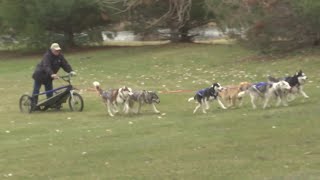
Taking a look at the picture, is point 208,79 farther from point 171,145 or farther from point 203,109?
point 171,145

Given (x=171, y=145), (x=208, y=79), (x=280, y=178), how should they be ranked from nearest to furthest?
(x=280, y=178)
(x=171, y=145)
(x=208, y=79)

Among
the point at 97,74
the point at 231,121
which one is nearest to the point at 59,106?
the point at 231,121

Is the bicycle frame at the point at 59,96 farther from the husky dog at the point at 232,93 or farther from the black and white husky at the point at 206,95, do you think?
the husky dog at the point at 232,93

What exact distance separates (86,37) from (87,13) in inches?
103

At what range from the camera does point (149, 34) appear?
39.4 meters

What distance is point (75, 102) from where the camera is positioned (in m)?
16.7

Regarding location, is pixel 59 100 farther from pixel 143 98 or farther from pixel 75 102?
pixel 143 98

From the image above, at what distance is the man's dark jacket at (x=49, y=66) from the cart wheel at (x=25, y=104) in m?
0.59

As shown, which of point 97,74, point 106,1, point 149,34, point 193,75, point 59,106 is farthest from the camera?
point 149,34

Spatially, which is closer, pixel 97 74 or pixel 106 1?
pixel 97 74

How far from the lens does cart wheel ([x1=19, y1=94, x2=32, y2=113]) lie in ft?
55.3

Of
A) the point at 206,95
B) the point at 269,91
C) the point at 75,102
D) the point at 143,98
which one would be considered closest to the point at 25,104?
the point at 75,102

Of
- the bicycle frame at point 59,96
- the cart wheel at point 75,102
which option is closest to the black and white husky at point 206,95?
the cart wheel at point 75,102

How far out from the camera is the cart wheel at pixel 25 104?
16870mm
